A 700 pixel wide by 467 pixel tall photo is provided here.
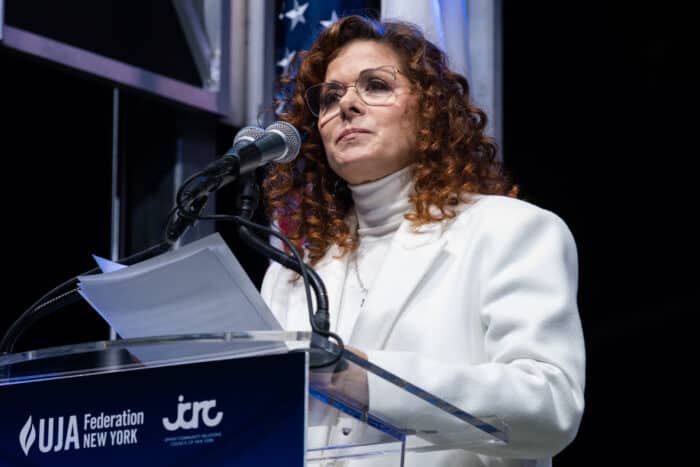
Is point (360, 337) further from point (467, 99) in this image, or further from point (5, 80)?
point (5, 80)

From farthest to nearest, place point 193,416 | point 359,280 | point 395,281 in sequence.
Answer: point 359,280, point 395,281, point 193,416

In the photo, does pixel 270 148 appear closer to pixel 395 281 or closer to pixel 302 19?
pixel 395 281

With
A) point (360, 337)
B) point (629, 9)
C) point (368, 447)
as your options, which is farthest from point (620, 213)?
point (368, 447)

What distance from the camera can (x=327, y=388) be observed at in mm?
1274

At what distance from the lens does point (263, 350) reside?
1235 millimetres

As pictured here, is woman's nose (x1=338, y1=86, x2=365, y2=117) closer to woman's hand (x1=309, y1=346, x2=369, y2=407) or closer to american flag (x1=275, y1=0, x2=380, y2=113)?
woman's hand (x1=309, y1=346, x2=369, y2=407)

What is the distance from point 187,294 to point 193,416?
0.76 ft

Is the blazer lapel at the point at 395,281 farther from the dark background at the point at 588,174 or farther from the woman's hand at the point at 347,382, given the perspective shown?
the dark background at the point at 588,174

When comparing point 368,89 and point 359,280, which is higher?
point 368,89

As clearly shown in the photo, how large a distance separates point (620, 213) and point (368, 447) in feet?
7.12

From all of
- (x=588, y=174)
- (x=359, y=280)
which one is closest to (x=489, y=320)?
(x=359, y=280)

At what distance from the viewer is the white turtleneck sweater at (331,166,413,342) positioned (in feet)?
6.99

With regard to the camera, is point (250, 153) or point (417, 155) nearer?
point (250, 153)

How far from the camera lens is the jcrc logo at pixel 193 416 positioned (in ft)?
3.99
